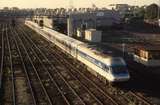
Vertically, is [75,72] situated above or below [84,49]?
below

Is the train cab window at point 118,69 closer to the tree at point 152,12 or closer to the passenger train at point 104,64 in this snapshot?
the passenger train at point 104,64

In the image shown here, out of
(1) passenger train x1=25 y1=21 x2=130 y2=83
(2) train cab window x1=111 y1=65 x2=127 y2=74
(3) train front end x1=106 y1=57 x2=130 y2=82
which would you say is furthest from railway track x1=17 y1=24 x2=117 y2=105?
(2) train cab window x1=111 y1=65 x2=127 y2=74

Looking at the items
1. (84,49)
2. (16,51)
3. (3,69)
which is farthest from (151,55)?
(16,51)

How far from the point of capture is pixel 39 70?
39875 millimetres

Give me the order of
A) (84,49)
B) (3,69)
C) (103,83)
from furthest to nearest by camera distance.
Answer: (3,69)
(84,49)
(103,83)

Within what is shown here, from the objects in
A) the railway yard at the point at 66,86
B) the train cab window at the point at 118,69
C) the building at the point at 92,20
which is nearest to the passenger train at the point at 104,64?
the train cab window at the point at 118,69

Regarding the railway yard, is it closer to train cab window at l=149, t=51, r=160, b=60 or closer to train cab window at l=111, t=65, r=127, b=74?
train cab window at l=111, t=65, r=127, b=74

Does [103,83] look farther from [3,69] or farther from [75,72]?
[3,69]

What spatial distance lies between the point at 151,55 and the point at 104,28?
64313 mm

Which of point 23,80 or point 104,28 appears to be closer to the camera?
point 23,80

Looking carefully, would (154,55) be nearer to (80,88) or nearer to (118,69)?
(118,69)

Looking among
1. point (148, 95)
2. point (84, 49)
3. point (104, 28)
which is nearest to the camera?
point (148, 95)

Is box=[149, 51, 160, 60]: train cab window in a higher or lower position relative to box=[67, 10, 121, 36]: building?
lower

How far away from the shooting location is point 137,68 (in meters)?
39.3
